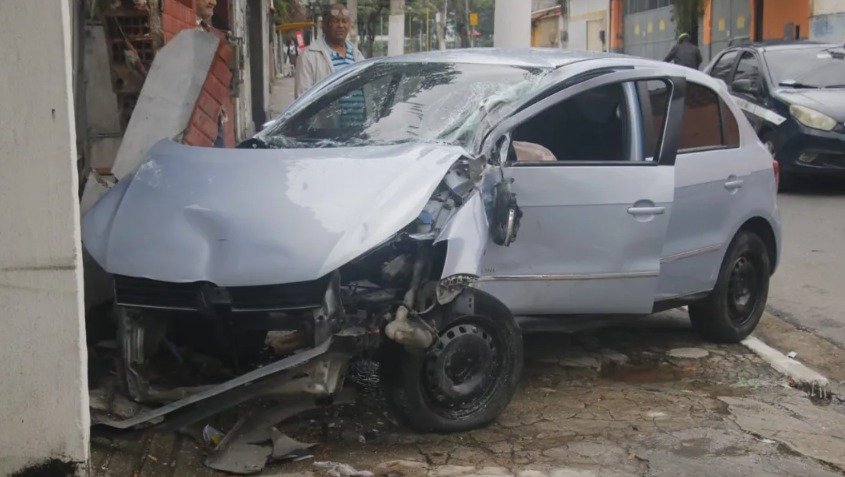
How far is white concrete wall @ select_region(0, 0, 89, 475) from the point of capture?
3.86 m

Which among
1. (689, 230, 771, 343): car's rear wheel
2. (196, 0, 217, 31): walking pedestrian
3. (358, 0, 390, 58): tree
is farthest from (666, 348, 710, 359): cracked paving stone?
(358, 0, 390, 58): tree

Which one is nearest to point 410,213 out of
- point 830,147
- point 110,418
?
point 110,418

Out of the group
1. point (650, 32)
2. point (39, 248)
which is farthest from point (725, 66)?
point (650, 32)

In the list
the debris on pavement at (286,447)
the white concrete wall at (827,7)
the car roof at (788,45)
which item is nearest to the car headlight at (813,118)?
the car roof at (788,45)

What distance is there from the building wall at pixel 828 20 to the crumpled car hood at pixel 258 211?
22087mm

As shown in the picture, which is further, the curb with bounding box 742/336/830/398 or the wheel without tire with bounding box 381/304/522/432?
the curb with bounding box 742/336/830/398

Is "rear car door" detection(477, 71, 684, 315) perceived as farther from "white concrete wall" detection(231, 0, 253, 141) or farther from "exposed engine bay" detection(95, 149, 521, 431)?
"white concrete wall" detection(231, 0, 253, 141)

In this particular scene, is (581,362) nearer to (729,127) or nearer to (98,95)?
(729,127)

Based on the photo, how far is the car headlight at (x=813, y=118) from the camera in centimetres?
1220

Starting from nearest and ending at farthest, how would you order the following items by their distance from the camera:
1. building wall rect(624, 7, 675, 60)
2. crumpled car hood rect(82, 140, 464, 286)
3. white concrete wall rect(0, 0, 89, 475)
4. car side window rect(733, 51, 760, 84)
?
1. white concrete wall rect(0, 0, 89, 475)
2. crumpled car hood rect(82, 140, 464, 286)
3. car side window rect(733, 51, 760, 84)
4. building wall rect(624, 7, 675, 60)

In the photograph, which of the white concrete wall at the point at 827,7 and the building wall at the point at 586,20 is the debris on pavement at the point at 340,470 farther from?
the building wall at the point at 586,20

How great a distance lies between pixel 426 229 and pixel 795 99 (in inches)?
366

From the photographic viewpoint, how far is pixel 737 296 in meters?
6.61

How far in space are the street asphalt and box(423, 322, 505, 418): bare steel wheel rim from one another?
121 inches
